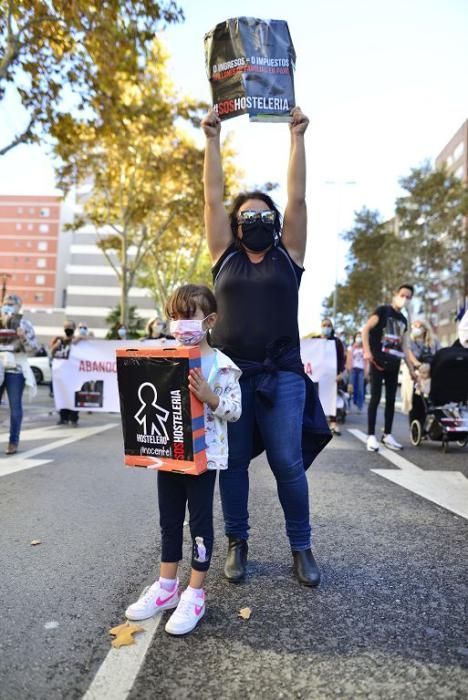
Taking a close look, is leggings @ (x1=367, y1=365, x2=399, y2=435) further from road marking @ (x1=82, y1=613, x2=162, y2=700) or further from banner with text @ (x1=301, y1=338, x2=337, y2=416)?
road marking @ (x1=82, y1=613, x2=162, y2=700)

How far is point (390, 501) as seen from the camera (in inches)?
195

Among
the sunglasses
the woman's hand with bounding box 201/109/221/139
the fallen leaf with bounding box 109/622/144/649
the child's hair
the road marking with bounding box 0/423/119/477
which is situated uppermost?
the woman's hand with bounding box 201/109/221/139

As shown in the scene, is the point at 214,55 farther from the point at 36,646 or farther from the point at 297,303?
the point at 36,646

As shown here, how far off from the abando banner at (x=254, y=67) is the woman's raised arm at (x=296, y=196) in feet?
0.30

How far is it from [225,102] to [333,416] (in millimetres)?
7501

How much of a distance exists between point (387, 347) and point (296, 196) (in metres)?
4.94

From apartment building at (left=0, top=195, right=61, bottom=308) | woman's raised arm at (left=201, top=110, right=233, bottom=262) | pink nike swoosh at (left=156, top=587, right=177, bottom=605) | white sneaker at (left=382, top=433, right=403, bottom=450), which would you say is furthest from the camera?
apartment building at (left=0, top=195, right=61, bottom=308)

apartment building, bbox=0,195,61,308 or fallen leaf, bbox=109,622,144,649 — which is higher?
apartment building, bbox=0,195,61,308

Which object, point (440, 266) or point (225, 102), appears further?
point (440, 266)

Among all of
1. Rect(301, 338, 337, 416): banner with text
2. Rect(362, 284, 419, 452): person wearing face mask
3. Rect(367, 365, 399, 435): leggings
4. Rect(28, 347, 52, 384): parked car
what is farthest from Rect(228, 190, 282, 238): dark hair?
Rect(28, 347, 52, 384): parked car

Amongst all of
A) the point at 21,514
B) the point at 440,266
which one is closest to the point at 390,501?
the point at 21,514

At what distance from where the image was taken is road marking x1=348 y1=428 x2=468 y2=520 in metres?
4.89

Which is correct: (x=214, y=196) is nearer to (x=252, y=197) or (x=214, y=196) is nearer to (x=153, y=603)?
(x=252, y=197)

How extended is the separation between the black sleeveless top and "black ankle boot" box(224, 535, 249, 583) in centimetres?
98
